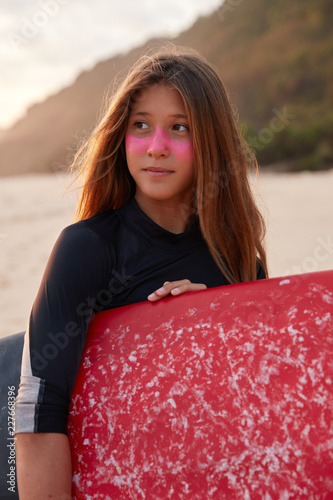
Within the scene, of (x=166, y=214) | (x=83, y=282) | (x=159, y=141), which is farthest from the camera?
(x=166, y=214)

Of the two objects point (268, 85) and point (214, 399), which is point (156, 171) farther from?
point (268, 85)

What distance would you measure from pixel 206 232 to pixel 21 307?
9.90ft

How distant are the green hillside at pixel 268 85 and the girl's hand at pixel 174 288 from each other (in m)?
12.8

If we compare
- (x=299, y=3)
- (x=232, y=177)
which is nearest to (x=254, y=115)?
(x=299, y=3)

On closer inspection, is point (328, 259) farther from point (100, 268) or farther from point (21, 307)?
point (100, 268)

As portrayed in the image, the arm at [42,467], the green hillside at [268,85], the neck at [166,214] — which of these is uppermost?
the green hillside at [268,85]

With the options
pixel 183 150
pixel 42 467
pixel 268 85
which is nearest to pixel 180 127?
pixel 183 150

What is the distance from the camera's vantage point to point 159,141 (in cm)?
→ 173

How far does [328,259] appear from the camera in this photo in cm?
536

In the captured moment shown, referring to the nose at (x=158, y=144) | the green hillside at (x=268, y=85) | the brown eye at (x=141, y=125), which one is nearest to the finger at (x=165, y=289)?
the nose at (x=158, y=144)

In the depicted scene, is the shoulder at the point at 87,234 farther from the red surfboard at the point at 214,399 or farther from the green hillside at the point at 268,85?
the green hillside at the point at 268,85

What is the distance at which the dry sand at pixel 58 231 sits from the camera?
Result: 493 centimetres

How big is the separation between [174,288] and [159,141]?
0.46 m

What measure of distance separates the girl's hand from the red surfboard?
0.11ft
